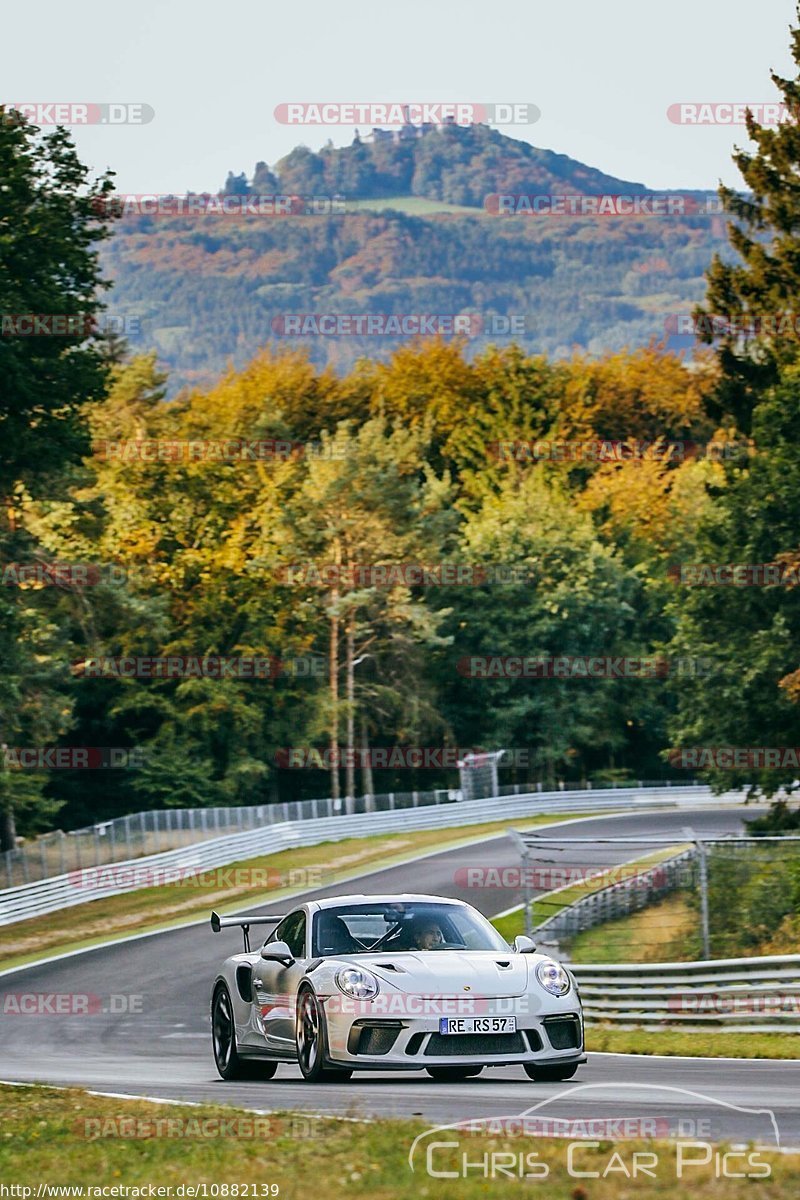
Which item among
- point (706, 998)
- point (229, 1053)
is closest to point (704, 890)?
point (706, 998)

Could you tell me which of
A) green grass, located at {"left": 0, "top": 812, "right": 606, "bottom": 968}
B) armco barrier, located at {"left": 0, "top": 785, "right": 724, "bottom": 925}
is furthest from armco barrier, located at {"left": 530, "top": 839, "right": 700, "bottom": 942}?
armco barrier, located at {"left": 0, "top": 785, "right": 724, "bottom": 925}

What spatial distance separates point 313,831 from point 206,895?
13.1 metres

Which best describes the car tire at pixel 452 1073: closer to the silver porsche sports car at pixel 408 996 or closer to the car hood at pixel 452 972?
the silver porsche sports car at pixel 408 996

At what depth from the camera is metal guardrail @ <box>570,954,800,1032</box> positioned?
19.5 metres

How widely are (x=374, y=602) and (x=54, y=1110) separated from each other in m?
66.0

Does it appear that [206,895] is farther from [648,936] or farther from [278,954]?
[278,954]

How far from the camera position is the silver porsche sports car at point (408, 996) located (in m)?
12.4

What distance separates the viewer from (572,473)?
100m

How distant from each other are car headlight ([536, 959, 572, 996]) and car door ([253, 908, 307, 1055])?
1.78 metres

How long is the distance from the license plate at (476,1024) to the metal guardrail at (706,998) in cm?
731

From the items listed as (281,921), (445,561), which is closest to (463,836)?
(445,561)

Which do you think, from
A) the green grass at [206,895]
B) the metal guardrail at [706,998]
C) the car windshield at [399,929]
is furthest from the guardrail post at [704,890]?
the green grass at [206,895]

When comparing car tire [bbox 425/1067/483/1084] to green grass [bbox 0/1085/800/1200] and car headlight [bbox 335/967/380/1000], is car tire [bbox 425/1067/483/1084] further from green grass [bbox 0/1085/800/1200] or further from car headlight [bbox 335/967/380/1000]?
green grass [bbox 0/1085/800/1200]

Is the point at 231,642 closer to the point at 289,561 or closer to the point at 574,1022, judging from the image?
the point at 289,561
